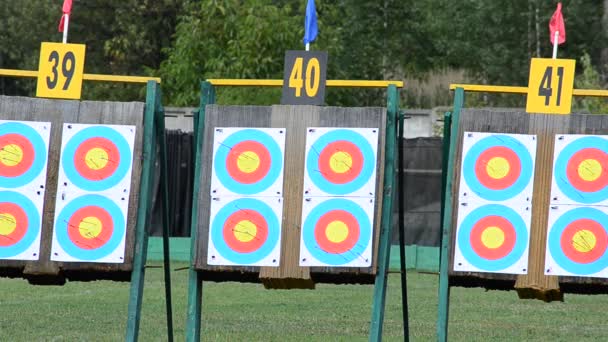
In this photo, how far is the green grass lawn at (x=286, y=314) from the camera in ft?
35.5

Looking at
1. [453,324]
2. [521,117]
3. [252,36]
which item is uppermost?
[252,36]

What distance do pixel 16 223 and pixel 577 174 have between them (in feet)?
10.4

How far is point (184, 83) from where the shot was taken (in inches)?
1040

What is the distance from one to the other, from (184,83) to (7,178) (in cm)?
1828

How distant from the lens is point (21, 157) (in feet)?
26.9

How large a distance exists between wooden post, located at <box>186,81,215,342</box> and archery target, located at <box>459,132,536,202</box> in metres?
1.48

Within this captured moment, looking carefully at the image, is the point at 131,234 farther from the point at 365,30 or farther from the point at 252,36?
the point at 365,30

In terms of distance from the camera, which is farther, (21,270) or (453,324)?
(453,324)

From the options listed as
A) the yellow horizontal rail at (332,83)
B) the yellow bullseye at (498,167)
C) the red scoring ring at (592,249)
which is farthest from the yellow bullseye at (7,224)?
the red scoring ring at (592,249)

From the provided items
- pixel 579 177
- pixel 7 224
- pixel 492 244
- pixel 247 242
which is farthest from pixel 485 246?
pixel 7 224

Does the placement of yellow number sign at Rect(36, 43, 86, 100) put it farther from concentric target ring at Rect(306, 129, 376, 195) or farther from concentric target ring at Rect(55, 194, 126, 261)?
concentric target ring at Rect(306, 129, 376, 195)

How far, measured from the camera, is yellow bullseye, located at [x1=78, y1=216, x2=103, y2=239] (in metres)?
8.07

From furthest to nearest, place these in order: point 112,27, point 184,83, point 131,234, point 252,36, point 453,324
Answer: point 112,27
point 184,83
point 252,36
point 453,324
point 131,234

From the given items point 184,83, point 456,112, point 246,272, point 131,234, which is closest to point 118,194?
point 131,234
